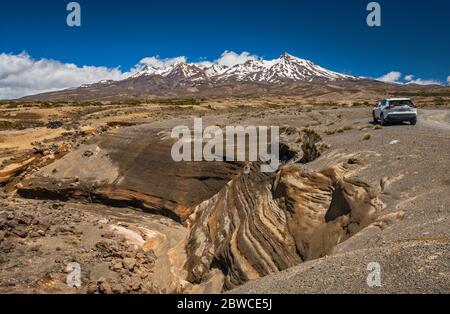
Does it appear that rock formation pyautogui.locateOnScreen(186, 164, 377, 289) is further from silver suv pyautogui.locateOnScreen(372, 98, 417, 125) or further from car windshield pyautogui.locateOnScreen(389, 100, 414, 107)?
car windshield pyautogui.locateOnScreen(389, 100, 414, 107)

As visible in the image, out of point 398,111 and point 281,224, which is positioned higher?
point 398,111

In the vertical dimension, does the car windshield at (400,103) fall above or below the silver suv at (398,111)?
above

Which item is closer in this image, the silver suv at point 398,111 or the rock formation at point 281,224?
the rock formation at point 281,224

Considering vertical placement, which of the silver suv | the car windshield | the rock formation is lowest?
the rock formation

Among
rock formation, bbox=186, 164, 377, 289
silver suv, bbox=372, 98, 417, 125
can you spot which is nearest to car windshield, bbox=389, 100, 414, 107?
silver suv, bbox=372, 98, 417, 125

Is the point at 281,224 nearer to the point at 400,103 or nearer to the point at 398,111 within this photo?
the point at 398,111

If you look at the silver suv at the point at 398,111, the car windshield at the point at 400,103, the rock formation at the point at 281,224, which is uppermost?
the car windshield at the point at 400,103

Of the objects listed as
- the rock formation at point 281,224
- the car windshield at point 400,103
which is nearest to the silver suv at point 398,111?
the car windshield at point 400,103

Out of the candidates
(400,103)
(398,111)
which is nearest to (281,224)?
(398,111)

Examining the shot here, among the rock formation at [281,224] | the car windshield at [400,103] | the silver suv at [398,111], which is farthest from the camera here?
the car windshield at [400,103]

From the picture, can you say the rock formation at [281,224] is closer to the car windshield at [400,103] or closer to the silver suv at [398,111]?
the silver suv at [398,111]

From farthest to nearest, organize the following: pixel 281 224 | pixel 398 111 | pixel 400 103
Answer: pixel 400 103 → pixel 398 111 → pixel 281 224

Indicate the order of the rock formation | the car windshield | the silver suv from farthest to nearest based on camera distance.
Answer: the car windshield < the silver suv < the rock formation
